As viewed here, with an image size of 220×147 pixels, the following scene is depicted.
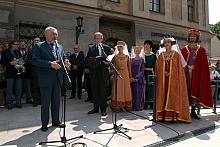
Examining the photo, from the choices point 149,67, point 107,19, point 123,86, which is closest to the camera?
point 123,86

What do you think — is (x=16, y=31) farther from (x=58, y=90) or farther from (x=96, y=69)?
(x=58, y=90)

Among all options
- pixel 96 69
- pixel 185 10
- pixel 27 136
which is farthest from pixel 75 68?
pixel 185 10

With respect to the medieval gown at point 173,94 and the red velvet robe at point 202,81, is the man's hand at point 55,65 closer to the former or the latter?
the medieval gown at point 173,94

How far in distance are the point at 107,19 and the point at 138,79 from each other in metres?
8.78

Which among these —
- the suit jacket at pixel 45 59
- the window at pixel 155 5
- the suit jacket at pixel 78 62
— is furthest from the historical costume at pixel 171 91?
the window at pixel 155 5

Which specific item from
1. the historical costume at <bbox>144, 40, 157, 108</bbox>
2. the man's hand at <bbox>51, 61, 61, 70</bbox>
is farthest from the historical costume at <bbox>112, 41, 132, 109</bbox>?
the man's hand at <bbox>51, 61, 61, 70</bbox>

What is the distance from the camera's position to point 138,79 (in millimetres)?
8578

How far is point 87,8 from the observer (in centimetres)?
1492

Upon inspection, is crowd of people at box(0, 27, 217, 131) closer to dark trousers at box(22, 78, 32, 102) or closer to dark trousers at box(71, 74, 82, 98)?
dark trousers at box(22, 78, 32, 102)

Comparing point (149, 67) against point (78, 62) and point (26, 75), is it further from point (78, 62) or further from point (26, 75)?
point (26, 75)

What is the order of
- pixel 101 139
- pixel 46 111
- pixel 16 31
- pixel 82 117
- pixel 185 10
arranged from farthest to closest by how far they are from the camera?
pixel 185 10 < pixel 16 31 < pixel 82 117 < pixel 46 111 < pixel 101 139

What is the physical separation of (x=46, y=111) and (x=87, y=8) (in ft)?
31.2

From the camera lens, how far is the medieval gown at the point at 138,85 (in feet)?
28.1

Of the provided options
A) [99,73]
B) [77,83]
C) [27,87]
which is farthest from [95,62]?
[77,83]
